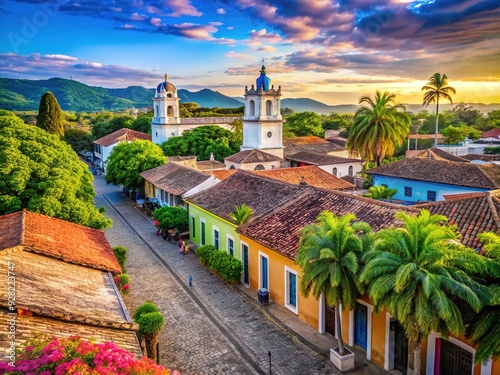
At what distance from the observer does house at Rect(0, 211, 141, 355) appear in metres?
9.75

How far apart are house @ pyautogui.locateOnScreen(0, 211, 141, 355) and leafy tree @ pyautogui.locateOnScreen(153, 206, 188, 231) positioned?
9.38 meters

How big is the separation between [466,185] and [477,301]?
912 inches

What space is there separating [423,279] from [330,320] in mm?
6571

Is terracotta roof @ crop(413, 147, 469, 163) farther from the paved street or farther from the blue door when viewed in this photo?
the blue door

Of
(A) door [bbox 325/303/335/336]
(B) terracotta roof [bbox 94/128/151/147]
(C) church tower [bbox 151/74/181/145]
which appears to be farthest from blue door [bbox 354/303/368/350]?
(C) church tower [bbox 151/74/181/145]

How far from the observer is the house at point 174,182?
29.8 meters

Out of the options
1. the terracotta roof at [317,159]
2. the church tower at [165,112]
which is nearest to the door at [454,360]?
the terracotta roof at [317,159]

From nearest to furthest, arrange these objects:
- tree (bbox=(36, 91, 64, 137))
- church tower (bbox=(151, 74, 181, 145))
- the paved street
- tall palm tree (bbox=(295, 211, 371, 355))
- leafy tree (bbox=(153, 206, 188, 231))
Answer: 1. tall palm tree (bbox=(295, 211, 371, 355))
2. the paved street
3. leafy tree (bbox=(153, 206, 188, 231))
4. tree (bbox=(36, 91, 64, 137))
5. church tower (bbox=(151, 74, 181, 145))

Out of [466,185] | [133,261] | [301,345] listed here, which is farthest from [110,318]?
[466,185]

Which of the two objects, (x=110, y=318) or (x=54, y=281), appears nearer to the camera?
(x=110, y=318)

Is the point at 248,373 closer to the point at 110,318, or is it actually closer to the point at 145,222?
the point at 110,318

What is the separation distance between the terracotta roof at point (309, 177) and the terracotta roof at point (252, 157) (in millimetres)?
11801

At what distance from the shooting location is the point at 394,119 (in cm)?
3969

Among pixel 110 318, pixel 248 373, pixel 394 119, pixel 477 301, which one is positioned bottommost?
pixel 248 373
